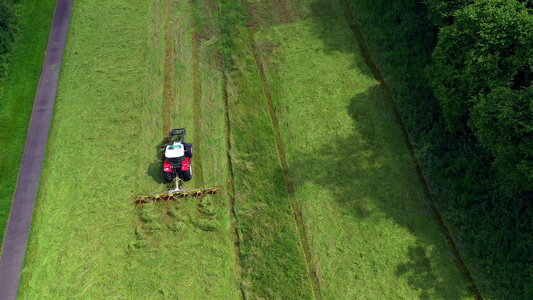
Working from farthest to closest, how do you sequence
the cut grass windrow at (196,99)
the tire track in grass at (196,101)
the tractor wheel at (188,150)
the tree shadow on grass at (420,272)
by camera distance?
the cut grass windrow at (196,99) → the tire track in grass at (196,101) → the tractor wheel at (188,150) → the tree shadow on grass at (420,272)

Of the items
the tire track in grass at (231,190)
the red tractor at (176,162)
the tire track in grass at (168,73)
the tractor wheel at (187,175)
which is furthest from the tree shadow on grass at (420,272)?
the tire track in grass at (168,73)

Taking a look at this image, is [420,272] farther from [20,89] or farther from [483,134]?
[20,89]

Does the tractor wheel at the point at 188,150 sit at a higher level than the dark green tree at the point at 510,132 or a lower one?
higher

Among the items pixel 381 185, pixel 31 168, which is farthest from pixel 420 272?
pixel 31 168

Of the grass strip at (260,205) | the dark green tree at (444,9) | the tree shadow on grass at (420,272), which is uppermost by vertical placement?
the dark green tree at (444,9)

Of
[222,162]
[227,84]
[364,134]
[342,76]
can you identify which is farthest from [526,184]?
[227,84]

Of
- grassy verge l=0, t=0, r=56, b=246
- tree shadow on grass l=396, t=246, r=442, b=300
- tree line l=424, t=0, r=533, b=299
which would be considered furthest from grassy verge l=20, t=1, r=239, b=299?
tree line l=424, t=0, r=533, b=299

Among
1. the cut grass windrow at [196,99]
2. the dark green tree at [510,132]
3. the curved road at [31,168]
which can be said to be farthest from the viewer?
the cut grass windrow at [196,99]

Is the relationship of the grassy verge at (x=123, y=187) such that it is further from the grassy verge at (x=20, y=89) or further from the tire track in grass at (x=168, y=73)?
the grassy verge at (x=20, y=89)

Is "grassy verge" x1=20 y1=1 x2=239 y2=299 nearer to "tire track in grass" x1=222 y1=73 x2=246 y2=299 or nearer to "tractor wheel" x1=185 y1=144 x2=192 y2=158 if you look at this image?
"tire track in grass" x1=222 y1=73 x2=246 y2=299
